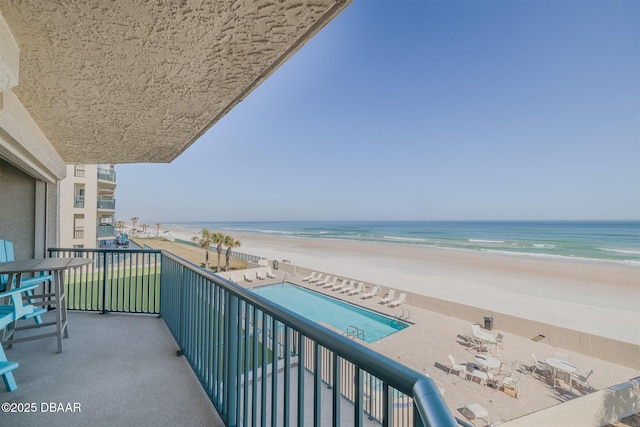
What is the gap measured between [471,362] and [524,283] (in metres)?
10.8

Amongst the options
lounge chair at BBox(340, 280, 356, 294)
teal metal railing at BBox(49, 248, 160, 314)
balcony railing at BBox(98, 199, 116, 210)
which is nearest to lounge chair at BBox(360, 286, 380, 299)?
lounge chair at BBox(340, 280, 356, 294)

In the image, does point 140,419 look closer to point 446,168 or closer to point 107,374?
point 107,374

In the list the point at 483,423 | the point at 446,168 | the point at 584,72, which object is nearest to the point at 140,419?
the point at 483,423

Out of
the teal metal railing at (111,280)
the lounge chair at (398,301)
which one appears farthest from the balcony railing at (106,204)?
the lounge chair at (398,301)

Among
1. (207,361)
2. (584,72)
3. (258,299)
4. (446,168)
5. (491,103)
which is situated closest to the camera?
(258,299)

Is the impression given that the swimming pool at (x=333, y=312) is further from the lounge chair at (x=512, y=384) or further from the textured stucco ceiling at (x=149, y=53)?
the textured stucco ceiling at (x=149, y=53)

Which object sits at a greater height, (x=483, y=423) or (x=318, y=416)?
(x=318, y=416)

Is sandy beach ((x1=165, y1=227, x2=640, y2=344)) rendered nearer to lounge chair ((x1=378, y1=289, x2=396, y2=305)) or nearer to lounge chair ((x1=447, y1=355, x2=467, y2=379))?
lounge chair ((x1=378, y1=289, x2=396, y2=305))

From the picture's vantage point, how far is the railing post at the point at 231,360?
1.65 m

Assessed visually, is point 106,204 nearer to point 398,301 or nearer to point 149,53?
point 398,301

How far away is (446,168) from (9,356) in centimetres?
4666

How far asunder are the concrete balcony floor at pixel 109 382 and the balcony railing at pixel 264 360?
146 millimetres

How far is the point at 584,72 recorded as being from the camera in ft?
71.6

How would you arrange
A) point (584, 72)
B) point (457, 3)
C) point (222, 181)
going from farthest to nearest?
→ 1. point (222, 181)
2. point (584, 72)
3. point (457, 3)
